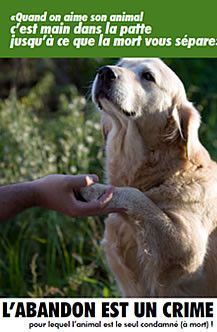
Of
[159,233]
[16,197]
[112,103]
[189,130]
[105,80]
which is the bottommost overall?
[159,233]

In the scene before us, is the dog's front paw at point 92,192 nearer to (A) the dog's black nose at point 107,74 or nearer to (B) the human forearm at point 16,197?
(B) the human forearm at point 16,197

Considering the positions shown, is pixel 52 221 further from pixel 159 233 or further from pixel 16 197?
pixel 159 233

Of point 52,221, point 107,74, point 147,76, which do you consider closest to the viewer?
point 107,74

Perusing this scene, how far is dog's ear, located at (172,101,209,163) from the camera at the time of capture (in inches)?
151

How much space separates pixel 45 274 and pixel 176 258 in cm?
168

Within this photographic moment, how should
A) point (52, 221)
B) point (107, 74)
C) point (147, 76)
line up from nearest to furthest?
point (107, 74)
point (147, 76)
point (52, 221)

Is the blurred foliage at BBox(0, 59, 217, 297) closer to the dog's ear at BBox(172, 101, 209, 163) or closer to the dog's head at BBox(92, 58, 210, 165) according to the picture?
the dog's head at BBox(92, 58, 210, 165)

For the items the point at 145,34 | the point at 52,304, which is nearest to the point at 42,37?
the point at 145,34

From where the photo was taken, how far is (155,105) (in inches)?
156

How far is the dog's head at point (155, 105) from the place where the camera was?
12.7 ft

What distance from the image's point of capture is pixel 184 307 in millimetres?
3723

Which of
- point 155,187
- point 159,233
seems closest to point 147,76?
point 155,187

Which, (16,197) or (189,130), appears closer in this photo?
(16,197)

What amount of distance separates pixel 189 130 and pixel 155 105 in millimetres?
219
